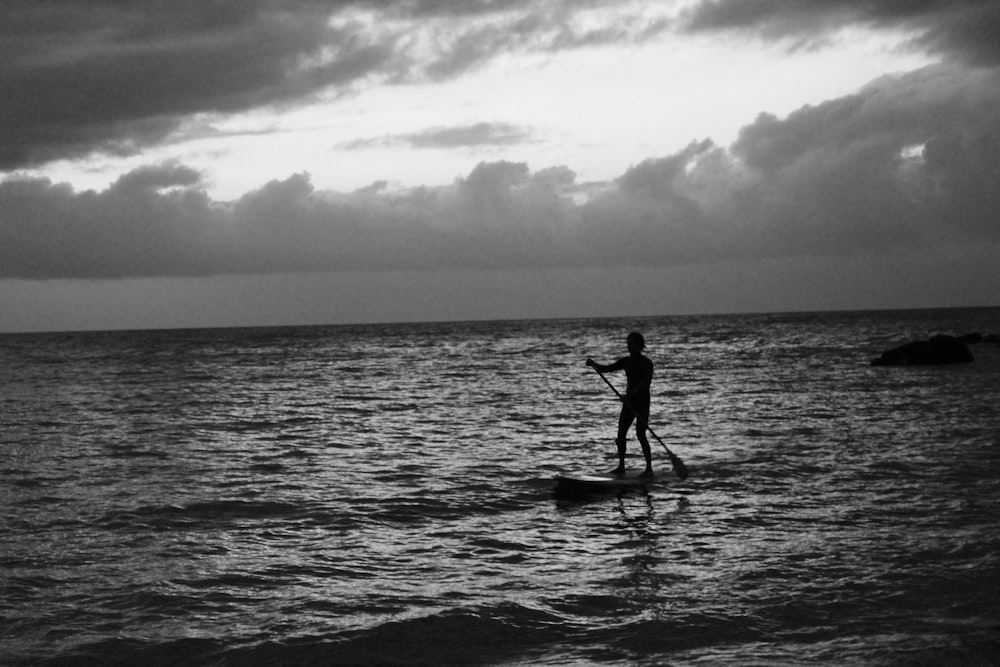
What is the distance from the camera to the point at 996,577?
27.6 ft

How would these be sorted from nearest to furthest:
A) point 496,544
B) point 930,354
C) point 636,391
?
point 496,544 → point 636,391 → point 930,354

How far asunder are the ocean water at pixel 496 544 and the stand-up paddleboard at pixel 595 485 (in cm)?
21

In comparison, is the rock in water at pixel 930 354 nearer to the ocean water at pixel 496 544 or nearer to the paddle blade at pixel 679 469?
the ocean water at pixel 496 544

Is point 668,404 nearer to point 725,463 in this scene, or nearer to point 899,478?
point 725,463

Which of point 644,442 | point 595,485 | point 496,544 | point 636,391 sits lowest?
point 496,544

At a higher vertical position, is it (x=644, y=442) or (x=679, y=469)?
(x=644, y=442)

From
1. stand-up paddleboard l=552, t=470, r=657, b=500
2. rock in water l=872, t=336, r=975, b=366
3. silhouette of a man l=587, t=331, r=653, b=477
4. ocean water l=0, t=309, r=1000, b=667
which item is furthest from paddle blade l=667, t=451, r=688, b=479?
rock in water l=872, t=336, r=975, b=366

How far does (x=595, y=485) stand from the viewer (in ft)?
43.2

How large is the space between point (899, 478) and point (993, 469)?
179cm

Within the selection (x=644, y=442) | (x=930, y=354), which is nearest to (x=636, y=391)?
(x=644, y=442)

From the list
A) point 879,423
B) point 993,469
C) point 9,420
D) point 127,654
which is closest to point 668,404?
point 879,423

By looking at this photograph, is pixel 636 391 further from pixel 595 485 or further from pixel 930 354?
pixel 930 354

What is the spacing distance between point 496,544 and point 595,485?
3349 mm

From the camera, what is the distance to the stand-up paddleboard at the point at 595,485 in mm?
12906
